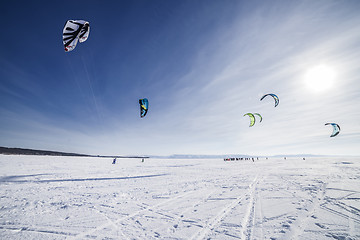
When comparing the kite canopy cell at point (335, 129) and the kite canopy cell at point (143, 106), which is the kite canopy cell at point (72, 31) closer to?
the kite canopy cell at point (143, 106)

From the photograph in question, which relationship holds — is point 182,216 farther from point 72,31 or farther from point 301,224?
point 72,31

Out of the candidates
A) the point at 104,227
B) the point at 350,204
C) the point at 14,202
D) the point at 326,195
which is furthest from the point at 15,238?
the point at 326,195

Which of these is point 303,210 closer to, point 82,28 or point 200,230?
point 200,230

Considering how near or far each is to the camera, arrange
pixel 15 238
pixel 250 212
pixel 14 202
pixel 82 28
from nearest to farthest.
A: 1. pixel 15 238
2. pixel 250 212
3. pixel 14 202
4. pixel 82 28

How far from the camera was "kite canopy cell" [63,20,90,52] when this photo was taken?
8.35 metres

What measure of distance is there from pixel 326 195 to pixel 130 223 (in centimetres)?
743

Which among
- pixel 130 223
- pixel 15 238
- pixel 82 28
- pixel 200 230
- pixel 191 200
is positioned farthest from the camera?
pixel 82 28

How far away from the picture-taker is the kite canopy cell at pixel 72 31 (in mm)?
8352

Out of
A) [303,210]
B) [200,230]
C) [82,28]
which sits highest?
[82,28]

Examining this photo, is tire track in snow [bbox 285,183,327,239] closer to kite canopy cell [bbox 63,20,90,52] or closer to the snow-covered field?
the snow-covered field

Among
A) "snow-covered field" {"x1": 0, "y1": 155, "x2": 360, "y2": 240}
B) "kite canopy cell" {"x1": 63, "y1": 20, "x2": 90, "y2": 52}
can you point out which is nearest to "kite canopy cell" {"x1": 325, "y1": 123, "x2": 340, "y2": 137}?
"snow-covered field" {"x1": 0, "y1": 155, "x2": 360, "y2": 240}

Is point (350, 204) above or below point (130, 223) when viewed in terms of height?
above

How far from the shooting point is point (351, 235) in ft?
10.7

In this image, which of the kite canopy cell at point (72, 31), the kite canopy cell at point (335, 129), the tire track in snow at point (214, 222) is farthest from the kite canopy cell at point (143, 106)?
the kite canopy cell at point (335, 129)
